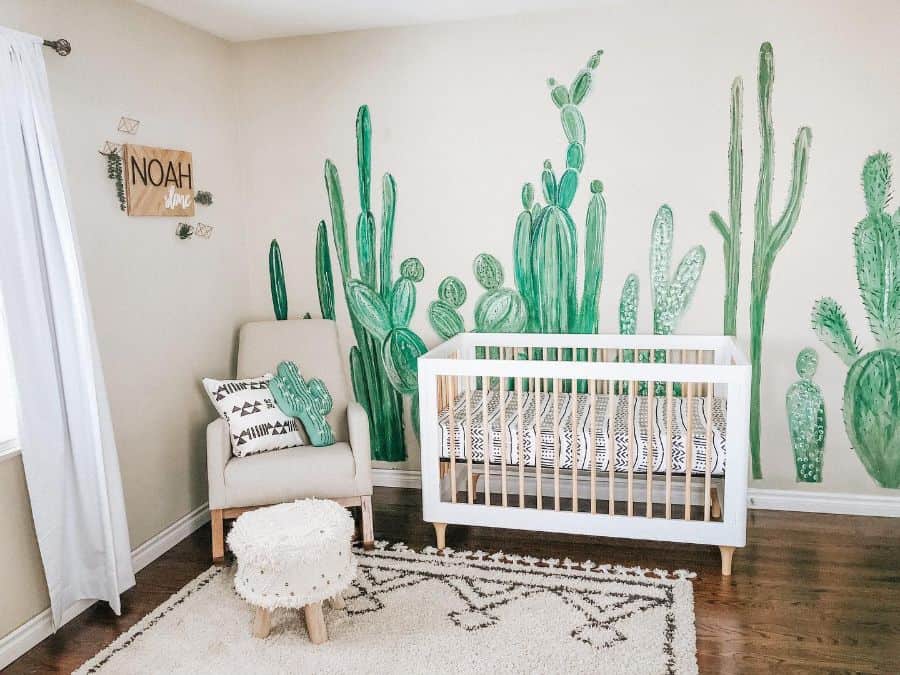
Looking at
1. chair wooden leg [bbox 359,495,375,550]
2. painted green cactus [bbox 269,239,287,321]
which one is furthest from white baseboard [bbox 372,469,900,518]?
painted green cactus [bbox 269,239,287,321]

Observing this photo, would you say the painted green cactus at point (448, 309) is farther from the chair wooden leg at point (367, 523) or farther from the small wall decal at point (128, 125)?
the small wall decal at point (128, 125)

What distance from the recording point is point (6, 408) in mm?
2443

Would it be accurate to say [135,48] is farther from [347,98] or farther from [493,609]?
[493,609]

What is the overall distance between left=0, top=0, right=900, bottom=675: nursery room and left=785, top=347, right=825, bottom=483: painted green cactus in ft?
0.05

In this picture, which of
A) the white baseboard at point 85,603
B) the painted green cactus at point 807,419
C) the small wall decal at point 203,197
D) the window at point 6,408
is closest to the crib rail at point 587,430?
the painted green cactus at point 807,419

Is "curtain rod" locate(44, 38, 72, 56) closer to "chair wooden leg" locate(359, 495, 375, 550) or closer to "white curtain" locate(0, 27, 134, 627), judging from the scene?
"white curtain" locate(0, 27, 134, 627)

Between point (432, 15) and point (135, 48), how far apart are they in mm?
1266

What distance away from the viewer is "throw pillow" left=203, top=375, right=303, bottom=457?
10.2 feet

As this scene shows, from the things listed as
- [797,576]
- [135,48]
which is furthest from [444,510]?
[135,48]

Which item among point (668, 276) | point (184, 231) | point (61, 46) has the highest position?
point (61, 46)

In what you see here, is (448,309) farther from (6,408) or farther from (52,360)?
(6,408)

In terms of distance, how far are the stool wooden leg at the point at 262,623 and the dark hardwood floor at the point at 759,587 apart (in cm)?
49

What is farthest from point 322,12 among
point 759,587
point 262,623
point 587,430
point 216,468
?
point 759,587

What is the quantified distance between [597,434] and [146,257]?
6.48ft
